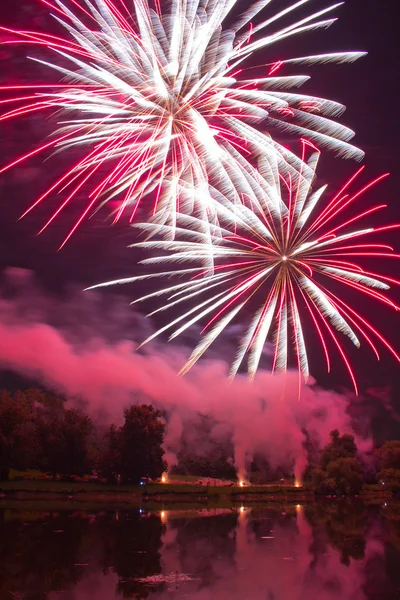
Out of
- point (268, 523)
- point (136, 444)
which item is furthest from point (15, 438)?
point (268, 523)

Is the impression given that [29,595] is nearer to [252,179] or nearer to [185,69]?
[185,69]

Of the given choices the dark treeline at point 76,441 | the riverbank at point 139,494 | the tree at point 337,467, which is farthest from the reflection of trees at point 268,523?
the tree at point 337,467

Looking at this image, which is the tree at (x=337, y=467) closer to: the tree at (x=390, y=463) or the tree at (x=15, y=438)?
the tree at (x=390, y=463)

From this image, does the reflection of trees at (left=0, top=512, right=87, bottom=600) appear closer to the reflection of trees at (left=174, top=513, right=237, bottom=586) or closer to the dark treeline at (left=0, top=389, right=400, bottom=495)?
the reflection of trees at (left=174, top=513, right=237, bottom=586)

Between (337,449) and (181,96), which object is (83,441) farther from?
(181,96)

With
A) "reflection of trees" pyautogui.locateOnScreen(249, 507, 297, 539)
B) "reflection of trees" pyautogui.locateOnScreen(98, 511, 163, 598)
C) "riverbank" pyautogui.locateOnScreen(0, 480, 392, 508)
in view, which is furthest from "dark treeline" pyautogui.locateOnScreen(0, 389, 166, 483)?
"reflection of trees" pyautogui.locateOnScreen(98, 511, 163, 598)

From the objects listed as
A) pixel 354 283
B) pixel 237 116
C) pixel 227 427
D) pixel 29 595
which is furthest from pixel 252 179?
pixel 227 427
